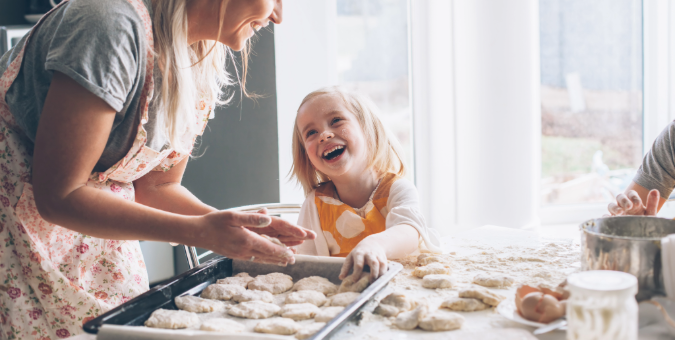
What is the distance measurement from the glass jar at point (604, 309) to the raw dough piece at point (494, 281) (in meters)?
0.30

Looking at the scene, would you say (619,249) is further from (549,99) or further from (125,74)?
(549,99)

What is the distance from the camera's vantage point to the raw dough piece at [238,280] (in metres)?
0.88

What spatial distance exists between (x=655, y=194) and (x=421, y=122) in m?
1.95

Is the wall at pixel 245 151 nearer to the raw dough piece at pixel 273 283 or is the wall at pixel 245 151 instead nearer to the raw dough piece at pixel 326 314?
the raw dough piece at pixel 273 283

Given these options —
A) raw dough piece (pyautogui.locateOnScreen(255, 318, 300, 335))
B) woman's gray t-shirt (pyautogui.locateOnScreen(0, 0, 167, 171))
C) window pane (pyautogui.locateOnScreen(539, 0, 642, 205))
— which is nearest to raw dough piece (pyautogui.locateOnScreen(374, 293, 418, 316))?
raw dough piece (pyautogui.locateOnScreen(255, 318, 300, 335))

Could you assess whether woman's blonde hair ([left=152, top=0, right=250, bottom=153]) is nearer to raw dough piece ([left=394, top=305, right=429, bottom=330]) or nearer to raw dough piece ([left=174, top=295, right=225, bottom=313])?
Answer: raw dough piece ([left=174, top=295, right=225, bottom=313])

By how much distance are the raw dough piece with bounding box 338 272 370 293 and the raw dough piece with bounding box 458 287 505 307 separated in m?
0.15

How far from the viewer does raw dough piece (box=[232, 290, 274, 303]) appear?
2.61 feet

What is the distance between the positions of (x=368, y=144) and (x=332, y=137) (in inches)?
6.2

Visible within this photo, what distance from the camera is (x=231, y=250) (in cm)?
76

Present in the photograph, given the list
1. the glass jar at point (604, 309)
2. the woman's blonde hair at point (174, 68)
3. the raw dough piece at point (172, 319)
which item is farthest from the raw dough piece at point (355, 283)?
the woman's blonde hair at point (174, 68)

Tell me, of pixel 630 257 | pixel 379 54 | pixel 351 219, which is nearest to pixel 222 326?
pixel 630 257

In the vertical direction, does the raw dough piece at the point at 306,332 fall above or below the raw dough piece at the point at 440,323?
above

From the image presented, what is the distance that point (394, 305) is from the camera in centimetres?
75
